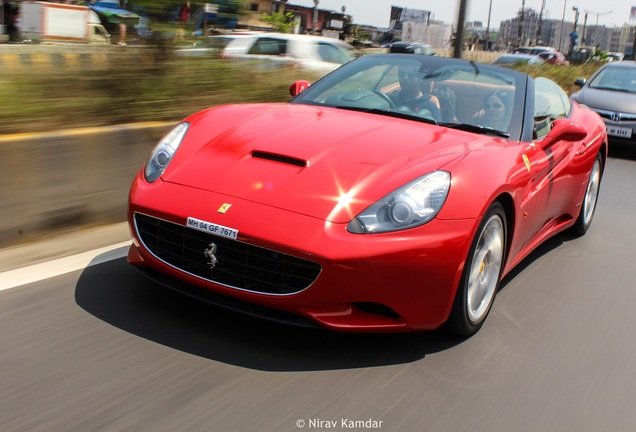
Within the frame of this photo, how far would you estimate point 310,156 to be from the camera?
358 cm

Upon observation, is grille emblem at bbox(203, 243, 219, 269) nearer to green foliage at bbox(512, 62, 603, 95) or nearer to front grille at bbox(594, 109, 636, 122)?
front grille at bbox(594, 109, 636, 122)

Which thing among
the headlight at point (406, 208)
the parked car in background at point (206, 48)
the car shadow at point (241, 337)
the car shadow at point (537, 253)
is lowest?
the car shadow at point (537, 253)

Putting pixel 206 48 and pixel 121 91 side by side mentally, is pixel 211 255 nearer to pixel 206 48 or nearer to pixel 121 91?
pixel 121 91

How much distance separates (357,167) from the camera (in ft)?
11.5

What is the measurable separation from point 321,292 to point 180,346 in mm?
658

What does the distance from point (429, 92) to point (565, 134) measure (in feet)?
2.64

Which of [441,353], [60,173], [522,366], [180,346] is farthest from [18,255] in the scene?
[522,366]

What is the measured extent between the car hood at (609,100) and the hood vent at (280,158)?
865 centimetres

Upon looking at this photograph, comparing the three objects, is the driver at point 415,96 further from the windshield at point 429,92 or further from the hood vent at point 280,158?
the hood vent at point 280,158

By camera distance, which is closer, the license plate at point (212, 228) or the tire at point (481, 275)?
the license plate at point (212, 228)

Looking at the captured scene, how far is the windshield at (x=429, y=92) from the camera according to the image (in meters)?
4.33

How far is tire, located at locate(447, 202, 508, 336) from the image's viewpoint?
346cm

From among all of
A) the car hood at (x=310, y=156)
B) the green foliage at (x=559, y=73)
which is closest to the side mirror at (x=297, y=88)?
the car hood at (x=310, y=156)

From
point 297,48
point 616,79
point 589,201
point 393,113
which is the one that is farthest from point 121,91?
point 616,79
